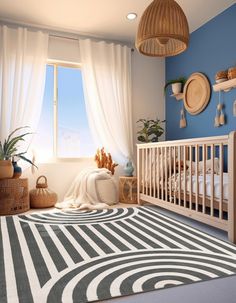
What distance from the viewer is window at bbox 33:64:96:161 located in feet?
11.9

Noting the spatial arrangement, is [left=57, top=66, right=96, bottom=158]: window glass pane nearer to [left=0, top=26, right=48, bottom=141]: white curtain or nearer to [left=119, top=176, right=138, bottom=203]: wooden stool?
[left=0, top=26, right=48, bottom=141]: white curtain

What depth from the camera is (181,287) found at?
4.20 feet

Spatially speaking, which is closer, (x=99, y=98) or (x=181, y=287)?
(x=181, y=287)

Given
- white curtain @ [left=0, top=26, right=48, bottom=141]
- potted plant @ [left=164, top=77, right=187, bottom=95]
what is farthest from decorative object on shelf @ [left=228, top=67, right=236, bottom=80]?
white curtain @ [left=0, top=26, right=48, bottom=141]

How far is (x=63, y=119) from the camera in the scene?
373 centimetres

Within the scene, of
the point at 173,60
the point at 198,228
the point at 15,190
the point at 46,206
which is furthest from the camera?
the point at 173,60

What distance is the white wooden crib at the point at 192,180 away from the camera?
75.9 inches

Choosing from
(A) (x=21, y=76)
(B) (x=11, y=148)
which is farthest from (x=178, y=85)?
(B) (x=11, y=148)

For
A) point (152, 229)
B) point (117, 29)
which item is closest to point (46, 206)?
point (152, 229)

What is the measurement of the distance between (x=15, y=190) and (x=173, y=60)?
9.39 feet

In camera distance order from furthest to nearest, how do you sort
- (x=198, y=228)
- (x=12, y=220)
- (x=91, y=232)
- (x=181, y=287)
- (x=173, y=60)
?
(x=173, y=60)
(x=12, y=220)
(x=198, y=228)
(x=91, y=232)
(x=181, y=287)

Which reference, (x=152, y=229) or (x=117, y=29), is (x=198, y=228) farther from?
(x=117, y=29)

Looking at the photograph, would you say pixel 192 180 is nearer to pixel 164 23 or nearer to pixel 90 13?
pixel 164 23

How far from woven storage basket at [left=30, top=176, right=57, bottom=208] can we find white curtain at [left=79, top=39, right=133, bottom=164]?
3.18 feet
